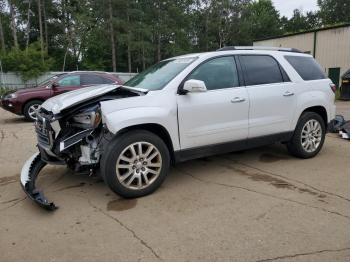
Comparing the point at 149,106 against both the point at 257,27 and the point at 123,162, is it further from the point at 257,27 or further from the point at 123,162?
the point at 257,27

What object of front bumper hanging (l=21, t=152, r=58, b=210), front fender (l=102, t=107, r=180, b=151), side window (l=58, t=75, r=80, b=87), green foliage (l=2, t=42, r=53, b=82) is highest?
green foliage (l=2, t=42, r=53, b=82)

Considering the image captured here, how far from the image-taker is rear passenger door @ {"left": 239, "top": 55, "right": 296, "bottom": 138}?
17.2 feet

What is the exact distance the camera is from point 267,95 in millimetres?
5340

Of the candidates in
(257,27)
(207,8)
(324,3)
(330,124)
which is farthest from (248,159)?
(324,3)

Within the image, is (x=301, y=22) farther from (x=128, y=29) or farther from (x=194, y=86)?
(x=194, y=86)

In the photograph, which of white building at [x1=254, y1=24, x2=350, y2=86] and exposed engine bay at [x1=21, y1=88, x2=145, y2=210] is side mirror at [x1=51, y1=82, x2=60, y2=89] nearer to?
exposed engine bay at [x1=21, y1=88, x2=145, y2=210]

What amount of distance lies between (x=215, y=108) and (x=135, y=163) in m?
1.33

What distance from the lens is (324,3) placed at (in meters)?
60.5

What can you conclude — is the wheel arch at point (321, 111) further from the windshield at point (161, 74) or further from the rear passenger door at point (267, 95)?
the windshield at point (161, 74)

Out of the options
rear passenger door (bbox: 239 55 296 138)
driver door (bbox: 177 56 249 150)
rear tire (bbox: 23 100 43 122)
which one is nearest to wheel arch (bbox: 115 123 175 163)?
driver door (bbox: 177 56 249 150)

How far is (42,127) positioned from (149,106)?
143 centimetres

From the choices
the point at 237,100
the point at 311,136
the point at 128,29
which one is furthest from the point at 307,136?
the point at 128,29

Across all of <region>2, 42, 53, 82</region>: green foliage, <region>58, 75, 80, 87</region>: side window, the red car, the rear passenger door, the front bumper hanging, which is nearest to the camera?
the front bumper hanging

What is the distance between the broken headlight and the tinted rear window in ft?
10.8
